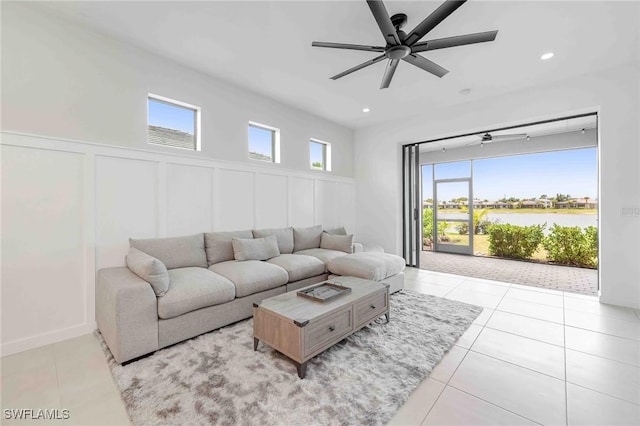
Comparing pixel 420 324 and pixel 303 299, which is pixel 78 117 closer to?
pixel 303 299

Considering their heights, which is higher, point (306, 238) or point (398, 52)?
point (398, 52)

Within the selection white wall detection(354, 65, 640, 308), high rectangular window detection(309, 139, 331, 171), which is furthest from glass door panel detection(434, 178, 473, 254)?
high rectangular window detection(309, 139, 331, 171)

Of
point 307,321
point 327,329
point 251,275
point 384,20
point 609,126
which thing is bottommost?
point 327,329

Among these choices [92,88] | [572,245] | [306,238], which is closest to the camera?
[92,88]

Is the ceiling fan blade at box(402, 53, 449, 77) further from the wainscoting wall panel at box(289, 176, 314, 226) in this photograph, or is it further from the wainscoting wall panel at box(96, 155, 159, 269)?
the wainscoting wall panel at box(96, 155, 159, 269)

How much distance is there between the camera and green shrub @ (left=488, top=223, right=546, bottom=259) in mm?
6305

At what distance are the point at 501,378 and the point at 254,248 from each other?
2837mm

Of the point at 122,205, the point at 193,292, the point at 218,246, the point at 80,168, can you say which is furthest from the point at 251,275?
the point at 80,168

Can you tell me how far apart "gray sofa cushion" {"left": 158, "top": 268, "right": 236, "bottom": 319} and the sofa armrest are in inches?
4.1

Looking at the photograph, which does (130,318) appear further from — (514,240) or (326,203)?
(514,240)

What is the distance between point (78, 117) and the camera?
8.91ft

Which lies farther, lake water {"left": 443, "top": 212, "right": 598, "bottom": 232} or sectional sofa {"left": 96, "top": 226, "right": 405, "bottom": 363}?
lake water {"left": 443, "top": 212, "right": 598, "bottom": 232}

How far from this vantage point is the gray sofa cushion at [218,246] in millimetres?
3426

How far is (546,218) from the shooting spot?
6.31 meters
